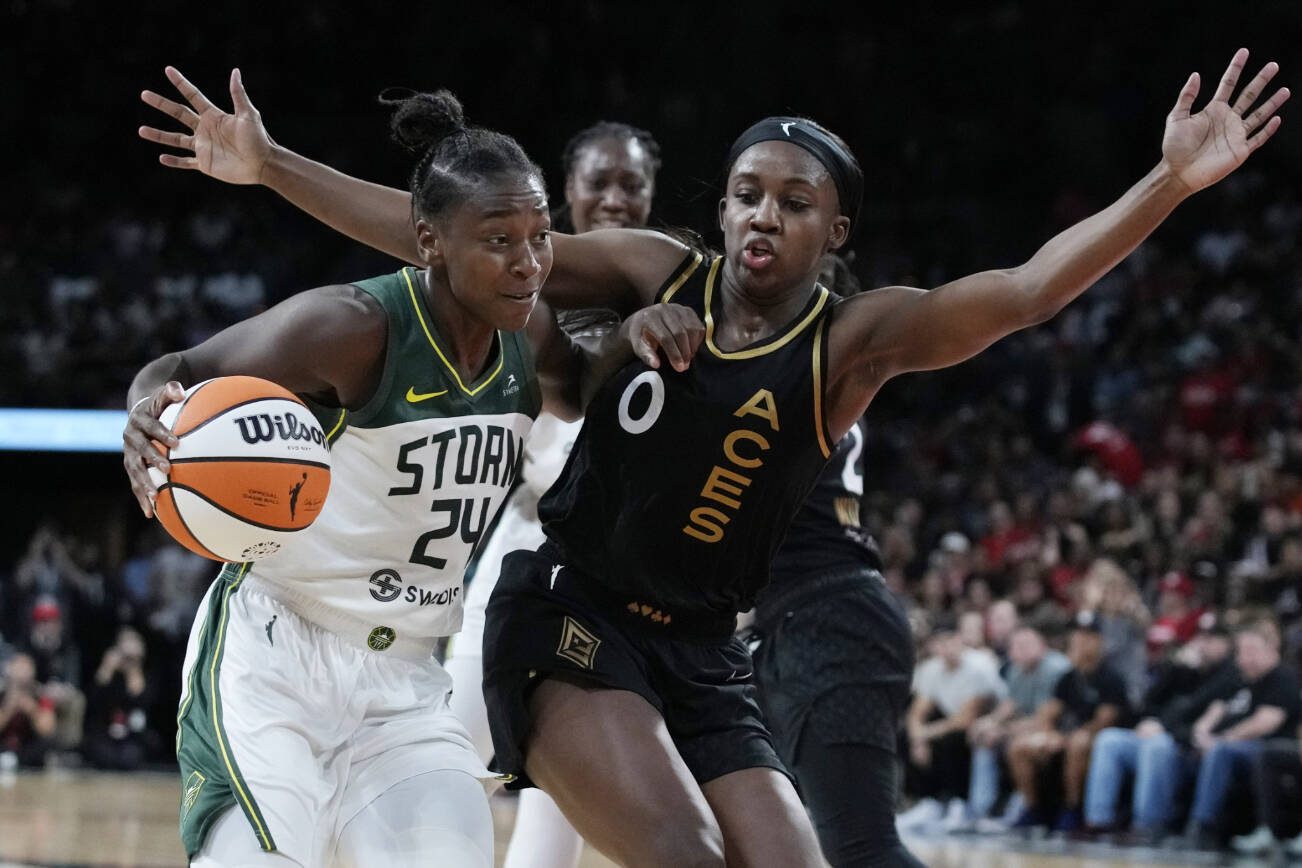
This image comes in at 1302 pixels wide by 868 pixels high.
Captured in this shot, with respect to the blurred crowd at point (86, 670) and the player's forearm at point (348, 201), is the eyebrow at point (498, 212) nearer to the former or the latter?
the player's forearm at point (348, 201)

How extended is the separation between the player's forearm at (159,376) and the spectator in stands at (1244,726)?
7791 mm

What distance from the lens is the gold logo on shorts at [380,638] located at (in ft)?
12.6

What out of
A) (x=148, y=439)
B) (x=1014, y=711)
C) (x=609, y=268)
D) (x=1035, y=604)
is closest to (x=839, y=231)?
(x=609, y=268)

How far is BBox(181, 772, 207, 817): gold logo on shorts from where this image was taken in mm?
3574

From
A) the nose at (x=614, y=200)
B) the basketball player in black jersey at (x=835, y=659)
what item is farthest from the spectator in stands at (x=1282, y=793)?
the nose at (x=614, y=200)

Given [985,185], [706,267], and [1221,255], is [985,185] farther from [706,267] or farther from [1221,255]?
[706,267]

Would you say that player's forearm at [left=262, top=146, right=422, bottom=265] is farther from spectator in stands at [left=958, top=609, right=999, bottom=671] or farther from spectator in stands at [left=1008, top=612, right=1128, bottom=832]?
spectator in stands at [left=958, top=609, right=999, bottom=671]

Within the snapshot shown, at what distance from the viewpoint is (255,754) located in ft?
11.7

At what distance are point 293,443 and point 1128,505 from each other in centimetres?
1024

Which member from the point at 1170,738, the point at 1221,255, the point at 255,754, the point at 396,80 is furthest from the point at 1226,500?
the point at 396,80

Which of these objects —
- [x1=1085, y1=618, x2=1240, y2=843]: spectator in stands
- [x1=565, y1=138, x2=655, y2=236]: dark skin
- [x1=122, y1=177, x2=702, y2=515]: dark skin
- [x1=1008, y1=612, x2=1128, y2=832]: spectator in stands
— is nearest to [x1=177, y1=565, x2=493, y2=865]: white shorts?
[x1=122, y1=177, x2=702, y2=515]: dark skin

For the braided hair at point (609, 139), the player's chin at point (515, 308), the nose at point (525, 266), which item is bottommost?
the player's chin at point (515, 308)

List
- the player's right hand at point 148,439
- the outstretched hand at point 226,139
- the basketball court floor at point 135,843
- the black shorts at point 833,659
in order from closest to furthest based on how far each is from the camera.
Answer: the player's right hand at point 148,439 → the outstretched hand at point 226,139 → the black shorts at point 833,659 → the basketball court floor at point 135,843

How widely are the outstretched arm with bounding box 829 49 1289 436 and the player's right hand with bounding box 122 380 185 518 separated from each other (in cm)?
148
